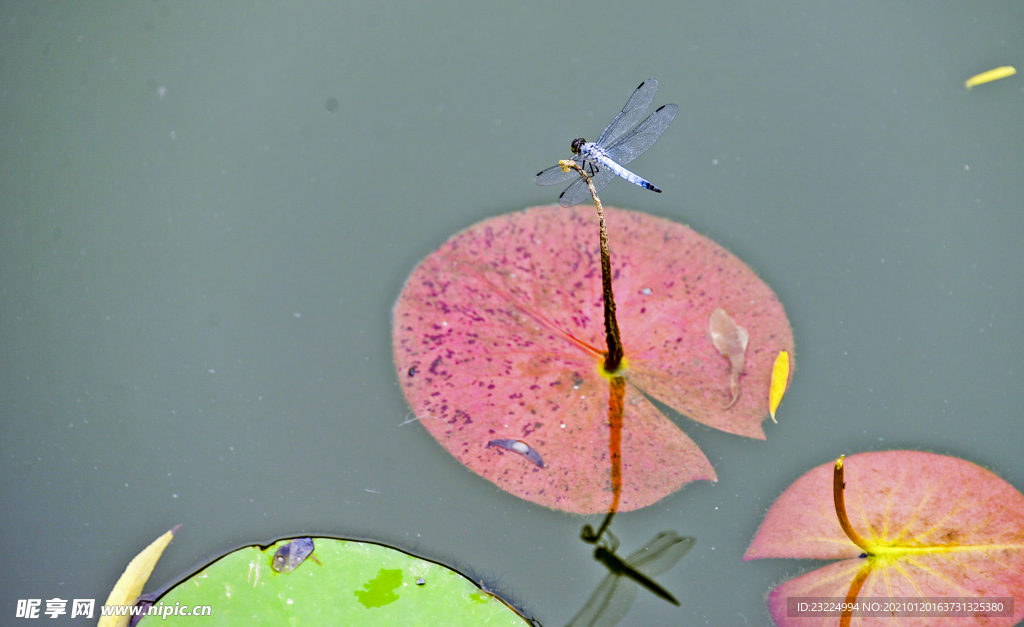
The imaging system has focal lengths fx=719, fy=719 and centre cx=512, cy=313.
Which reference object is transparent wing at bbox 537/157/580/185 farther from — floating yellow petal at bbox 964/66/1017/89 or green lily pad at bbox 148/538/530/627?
floating yellow petal at bbox 964/66/1017/89

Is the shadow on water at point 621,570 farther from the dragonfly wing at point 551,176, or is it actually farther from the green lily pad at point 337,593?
the dragonfly wing at point 551,176

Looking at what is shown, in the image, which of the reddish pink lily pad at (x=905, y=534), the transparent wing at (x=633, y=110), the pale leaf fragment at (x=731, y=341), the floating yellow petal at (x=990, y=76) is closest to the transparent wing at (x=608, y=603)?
the reddish pink lily pad at (x=905, y=534)

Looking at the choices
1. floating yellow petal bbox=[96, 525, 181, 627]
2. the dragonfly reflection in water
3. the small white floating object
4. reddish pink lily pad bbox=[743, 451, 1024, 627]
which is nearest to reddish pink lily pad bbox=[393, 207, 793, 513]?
the small white floating object

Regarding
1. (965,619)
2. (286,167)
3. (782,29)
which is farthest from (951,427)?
(286,167)

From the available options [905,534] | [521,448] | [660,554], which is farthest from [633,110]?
[905,534]

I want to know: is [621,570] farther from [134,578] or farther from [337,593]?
[134,578]
